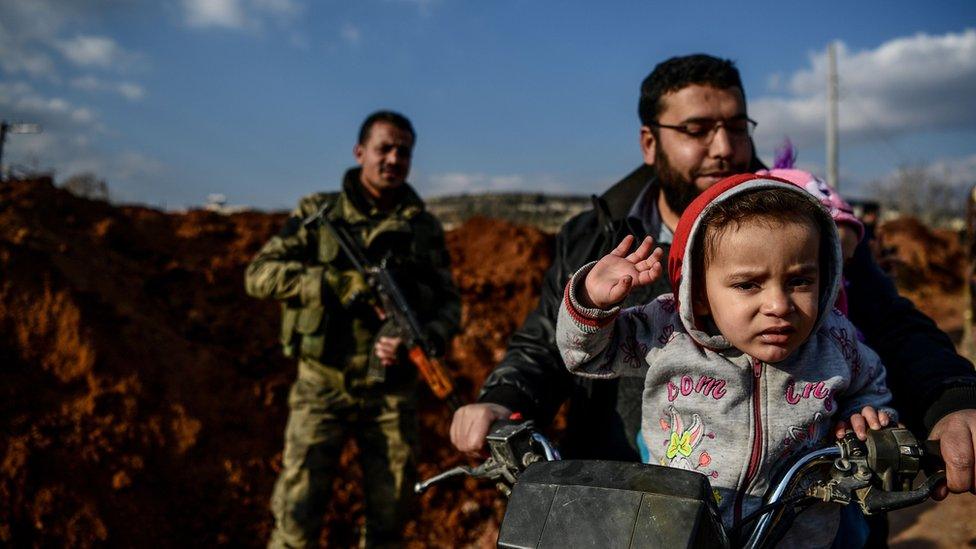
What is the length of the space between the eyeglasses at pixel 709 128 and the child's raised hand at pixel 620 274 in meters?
1.08

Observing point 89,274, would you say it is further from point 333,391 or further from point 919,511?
point 919,511

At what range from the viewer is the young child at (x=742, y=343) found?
1.40 metres

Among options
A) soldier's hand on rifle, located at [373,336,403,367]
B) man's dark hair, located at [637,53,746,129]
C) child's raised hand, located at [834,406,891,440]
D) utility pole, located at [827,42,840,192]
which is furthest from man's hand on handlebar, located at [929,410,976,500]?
utility pole, located at [827,42,840,192]

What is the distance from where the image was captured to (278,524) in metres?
3.96

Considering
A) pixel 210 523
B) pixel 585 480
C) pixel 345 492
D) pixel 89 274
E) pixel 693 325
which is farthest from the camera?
pixel 89 274

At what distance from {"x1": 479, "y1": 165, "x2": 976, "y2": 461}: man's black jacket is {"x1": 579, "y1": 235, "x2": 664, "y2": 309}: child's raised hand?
0.68 m

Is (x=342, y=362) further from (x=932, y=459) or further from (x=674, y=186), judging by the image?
(x=932, y=459)

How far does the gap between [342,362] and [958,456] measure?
11.0ft

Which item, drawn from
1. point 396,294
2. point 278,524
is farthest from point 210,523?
point 396,294

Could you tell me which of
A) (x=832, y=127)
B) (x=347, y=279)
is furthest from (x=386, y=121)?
(x=832, y=127)

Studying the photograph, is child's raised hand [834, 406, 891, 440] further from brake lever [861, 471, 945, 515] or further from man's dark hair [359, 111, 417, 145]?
man's dark hair [359, 111, 417, 145]

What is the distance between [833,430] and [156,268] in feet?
26.2

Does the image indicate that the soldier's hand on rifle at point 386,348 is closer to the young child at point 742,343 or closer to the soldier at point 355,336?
the soldier at point 355,336

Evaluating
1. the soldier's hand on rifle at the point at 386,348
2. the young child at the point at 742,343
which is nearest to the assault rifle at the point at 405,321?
the soldier's hand on rifle at the point at 386,348
